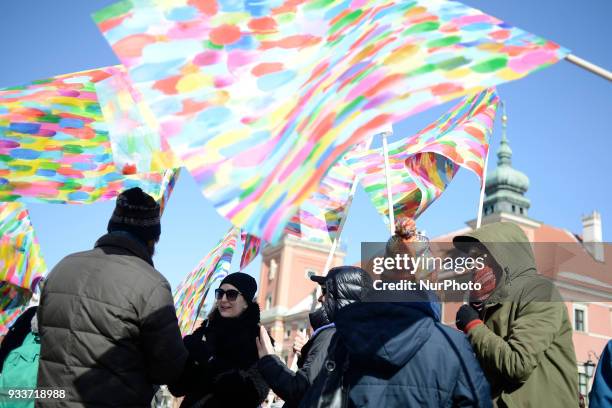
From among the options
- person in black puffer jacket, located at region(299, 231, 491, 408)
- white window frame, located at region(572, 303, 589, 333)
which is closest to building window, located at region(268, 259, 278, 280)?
white window frame, located at region(572, 303, 589, 333)

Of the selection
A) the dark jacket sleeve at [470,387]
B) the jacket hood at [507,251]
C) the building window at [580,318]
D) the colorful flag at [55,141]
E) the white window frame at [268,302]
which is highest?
the white window frame at [268,302]

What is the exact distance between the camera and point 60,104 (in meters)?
4.38

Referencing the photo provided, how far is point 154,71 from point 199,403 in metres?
1.95

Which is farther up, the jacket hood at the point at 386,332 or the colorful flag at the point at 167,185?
the colorful flag at the point at 167,185

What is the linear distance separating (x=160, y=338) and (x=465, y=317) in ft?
4.38

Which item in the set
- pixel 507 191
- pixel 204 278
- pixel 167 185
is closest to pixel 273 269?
pixel 507 191

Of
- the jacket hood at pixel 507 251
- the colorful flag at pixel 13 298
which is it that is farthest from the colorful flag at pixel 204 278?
the jacket hood at pixel 507 251

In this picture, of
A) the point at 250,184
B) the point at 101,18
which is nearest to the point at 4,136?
the point at 101,18

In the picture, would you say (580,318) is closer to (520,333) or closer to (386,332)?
(520,333)

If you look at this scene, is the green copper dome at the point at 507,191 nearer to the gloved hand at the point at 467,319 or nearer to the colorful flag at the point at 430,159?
the colorful flag at the point at 430,159

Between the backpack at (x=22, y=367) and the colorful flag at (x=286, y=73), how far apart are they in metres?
2.33

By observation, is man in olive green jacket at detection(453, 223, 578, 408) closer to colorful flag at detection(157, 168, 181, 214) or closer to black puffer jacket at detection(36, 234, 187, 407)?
black puffer jacket at detection(36, 234, 187, 407)

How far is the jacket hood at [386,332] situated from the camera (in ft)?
7.34

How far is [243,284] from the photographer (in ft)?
12.6
